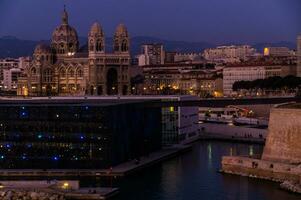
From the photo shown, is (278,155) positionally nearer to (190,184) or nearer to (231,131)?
Answer: (190,184)

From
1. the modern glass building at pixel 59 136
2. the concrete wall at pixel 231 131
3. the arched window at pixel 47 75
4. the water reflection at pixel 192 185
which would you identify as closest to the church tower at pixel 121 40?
the arched window at pixel 47 75

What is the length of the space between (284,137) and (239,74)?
1570 inches

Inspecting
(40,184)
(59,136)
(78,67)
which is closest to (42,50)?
(78,67)

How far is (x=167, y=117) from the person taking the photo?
29719 mm

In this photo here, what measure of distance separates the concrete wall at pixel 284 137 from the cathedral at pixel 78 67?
83.0 ft

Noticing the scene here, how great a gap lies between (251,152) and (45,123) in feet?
26.9

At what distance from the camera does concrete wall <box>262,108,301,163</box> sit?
857 inches

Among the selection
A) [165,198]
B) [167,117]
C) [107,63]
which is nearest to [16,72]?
[107,63]

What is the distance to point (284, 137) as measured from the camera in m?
22.3

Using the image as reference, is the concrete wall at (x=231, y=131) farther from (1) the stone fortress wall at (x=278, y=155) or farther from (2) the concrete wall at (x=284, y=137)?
(1) the stone fortress wall at (x=278, y=155)

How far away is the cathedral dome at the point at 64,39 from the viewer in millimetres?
50719

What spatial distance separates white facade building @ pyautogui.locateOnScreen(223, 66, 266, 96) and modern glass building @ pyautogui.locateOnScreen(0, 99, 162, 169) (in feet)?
126

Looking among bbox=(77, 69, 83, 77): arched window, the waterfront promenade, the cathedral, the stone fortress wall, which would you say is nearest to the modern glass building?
the waterfront promenade

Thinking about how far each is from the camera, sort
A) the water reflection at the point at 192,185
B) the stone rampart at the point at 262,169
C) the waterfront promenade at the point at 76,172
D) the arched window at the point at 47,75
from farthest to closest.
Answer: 1. the arched window at the point at 47,75
2. the waterfront promenade at the point at 76,172
3. the stone rampart at the point at 262,169
4. the water reflection at the point at 192,185
